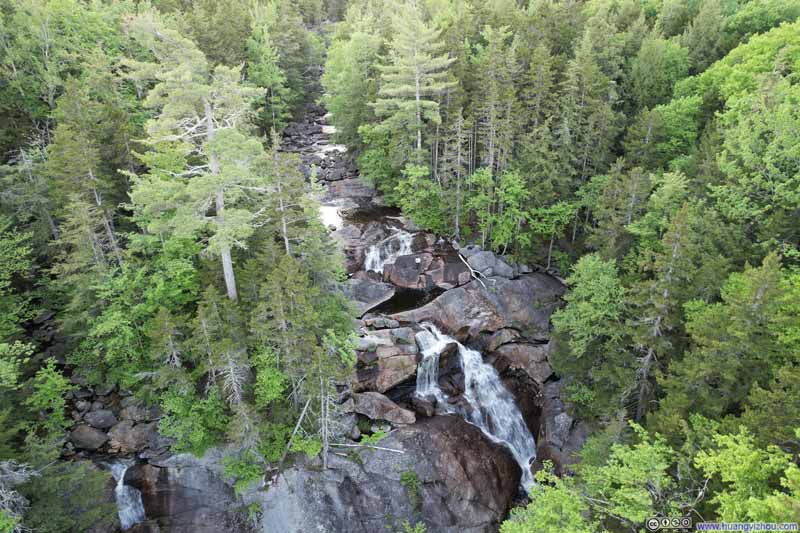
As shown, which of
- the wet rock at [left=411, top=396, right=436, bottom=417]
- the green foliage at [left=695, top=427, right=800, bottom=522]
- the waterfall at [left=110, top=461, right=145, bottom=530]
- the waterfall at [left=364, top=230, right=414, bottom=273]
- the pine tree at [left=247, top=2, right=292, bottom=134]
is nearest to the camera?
the green foliage at [left=695, top=427, right=800, bottom=522]

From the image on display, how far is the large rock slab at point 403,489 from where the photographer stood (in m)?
19.9

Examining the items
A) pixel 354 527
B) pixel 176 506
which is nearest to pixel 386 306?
pixel 354 527

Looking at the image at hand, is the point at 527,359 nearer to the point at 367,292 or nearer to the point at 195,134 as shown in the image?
the point at 367,292

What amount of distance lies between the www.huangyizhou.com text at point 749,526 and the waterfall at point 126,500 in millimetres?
20767

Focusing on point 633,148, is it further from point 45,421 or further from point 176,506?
point 45,421

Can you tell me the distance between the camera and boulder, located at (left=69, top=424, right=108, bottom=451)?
2033cm

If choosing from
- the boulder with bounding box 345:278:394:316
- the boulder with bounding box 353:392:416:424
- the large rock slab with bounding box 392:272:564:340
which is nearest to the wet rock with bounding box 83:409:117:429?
the boulder with bounding box 353:392:416:424

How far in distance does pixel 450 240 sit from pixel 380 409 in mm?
15761

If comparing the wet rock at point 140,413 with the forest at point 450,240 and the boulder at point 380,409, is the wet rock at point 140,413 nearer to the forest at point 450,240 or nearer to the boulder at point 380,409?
the forest at point 450,240

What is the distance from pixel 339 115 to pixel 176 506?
34.9 m

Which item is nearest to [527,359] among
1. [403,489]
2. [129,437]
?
[403,489]

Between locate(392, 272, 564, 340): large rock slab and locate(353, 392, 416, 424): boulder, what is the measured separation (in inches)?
236

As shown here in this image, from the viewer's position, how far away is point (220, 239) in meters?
18.3

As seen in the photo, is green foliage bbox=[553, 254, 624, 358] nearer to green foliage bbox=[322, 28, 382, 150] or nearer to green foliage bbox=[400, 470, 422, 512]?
green foliage bbox=[400, 470, 422, 512]
